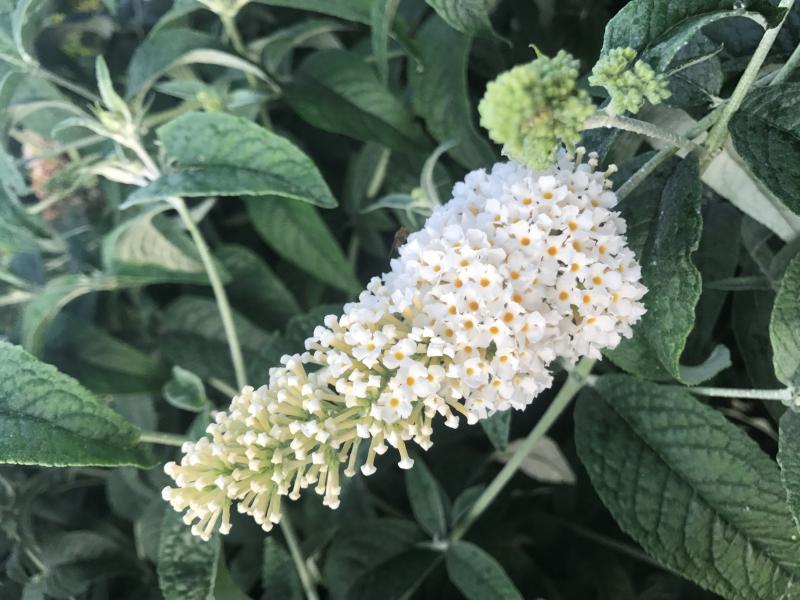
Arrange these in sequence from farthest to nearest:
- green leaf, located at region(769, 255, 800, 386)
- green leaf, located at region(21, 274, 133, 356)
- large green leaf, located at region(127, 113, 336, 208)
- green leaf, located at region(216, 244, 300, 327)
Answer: green leaf, located at region(216, 244, 300, 327)
green leaf, located at region(21, 274, 133, 356)
large green leaf, located at region(127, 113, 336, 208)
green leaf, located at region(769, 255, 800, 386)

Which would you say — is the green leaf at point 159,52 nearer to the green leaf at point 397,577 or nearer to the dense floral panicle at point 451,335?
the dense floral panicle at point 451,335

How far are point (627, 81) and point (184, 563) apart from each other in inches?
22.6

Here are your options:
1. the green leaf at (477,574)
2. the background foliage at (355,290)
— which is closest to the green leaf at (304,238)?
the background foliage at (355,290)

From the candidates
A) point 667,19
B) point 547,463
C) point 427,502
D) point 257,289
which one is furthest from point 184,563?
point 667,19

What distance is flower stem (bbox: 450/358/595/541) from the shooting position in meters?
0.68

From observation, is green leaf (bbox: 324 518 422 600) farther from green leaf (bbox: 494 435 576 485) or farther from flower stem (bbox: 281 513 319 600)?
green leaf (bbox: 494 435 576 485)

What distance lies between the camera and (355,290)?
2.79 feet

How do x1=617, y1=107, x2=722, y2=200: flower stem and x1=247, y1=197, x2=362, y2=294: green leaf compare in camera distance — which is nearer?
x1=617, y1=107, x2=722, y2=200: flower stem

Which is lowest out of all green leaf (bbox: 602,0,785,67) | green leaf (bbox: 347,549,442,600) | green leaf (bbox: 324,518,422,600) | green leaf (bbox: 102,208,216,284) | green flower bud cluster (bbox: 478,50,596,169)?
green leaf (bbox: 324,518,422,600)

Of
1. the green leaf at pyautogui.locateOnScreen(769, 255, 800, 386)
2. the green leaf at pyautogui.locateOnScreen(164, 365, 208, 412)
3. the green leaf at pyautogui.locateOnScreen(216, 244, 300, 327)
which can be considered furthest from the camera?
the green leaf at pyautogui.locateOnScreen(216, 244, 300, 327)

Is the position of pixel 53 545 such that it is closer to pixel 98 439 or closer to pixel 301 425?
pixel 98 439

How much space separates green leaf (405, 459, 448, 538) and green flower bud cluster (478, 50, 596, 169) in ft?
1.61

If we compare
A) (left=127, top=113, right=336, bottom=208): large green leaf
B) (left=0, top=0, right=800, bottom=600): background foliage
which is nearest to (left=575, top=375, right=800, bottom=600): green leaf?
(left=0, top=0, right=800, bottom=600): background foliage

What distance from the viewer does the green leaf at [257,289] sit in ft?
3.10
